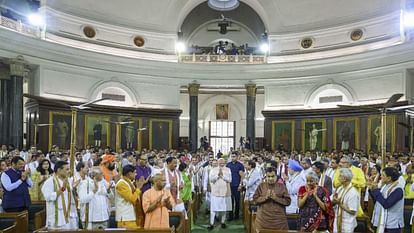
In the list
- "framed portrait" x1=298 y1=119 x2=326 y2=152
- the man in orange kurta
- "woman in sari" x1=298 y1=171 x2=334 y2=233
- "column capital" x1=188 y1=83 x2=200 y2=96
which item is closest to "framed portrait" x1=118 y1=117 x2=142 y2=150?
"column capital" x1=188 y1=83 x2=200 y2=96

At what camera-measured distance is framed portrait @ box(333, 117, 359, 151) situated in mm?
24047

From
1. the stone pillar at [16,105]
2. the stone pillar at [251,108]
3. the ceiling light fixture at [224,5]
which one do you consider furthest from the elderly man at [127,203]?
the ceiling light fixture at [224,5]

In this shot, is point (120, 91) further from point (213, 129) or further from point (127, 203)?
point (127, 203)

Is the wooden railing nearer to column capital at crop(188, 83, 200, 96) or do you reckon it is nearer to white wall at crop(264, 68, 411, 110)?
white wall at crop(264, 68, 411, 110)

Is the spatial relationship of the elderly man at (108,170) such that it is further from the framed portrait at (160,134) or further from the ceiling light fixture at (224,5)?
the ceiling light fixture at (224,5)

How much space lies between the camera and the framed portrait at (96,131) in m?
24.3

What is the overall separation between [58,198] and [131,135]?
63.8 feet

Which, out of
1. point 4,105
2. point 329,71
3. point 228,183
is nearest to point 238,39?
point 329,71

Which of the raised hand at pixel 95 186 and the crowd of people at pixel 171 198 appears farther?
the raised hand at pixel 95 186

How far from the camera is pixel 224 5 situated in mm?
33500

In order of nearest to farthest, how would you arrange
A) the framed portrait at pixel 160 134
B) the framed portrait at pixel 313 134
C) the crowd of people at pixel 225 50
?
the framed portrait at pixel 313 134 < the framed portrait at pixel 160 134 < the crowd of people at pixel 225 50

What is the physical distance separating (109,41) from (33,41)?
5743 mm

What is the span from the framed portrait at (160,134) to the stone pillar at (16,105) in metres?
8.36

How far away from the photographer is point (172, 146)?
27594 millimetres
